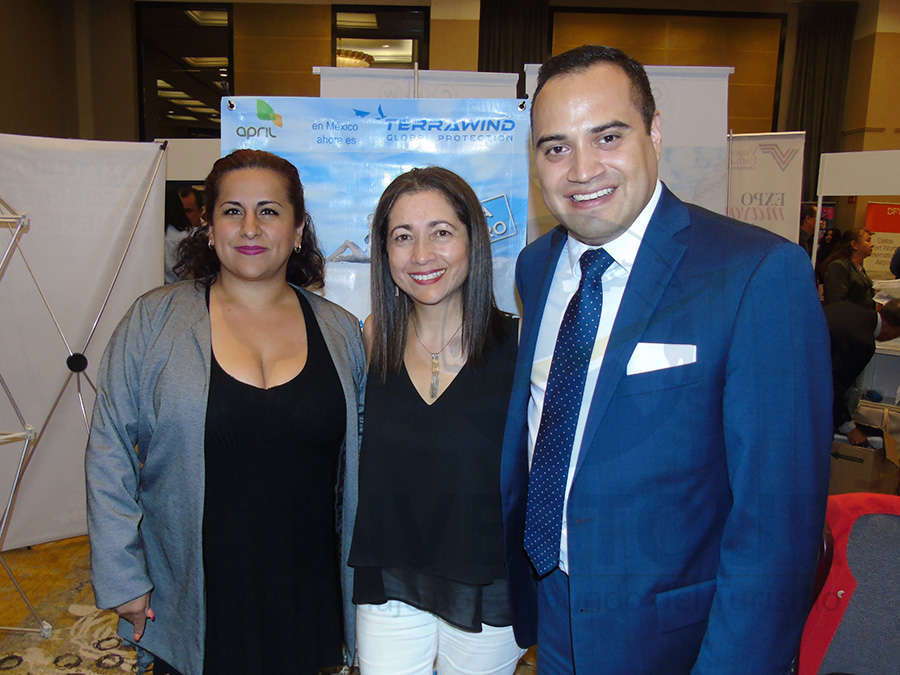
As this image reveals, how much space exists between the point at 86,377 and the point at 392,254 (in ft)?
7.88

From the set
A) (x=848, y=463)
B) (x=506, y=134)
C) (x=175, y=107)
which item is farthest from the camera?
(x=175, y=107)

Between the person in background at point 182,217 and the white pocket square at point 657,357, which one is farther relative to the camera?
the person in background at point 182,217

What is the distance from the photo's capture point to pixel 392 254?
67.2 inches

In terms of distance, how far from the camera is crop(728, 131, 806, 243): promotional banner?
5215mm

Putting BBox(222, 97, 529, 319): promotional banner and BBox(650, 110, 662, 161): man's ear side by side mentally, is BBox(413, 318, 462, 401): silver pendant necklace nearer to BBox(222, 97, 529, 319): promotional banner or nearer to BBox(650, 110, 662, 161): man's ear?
BBox(650, 110, 662, 161): man's ear

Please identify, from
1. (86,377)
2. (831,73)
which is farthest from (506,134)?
(831,73)

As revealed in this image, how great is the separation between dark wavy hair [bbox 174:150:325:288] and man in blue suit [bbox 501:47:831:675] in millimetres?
853

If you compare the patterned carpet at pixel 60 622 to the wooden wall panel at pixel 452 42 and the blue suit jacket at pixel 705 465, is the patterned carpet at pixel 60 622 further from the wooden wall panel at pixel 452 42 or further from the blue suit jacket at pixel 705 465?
the wooden wall panel at pixel 452 42

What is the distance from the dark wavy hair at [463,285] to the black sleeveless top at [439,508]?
13cm

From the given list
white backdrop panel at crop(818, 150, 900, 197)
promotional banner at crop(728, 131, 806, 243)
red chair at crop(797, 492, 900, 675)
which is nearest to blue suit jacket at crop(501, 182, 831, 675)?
red chair at crop(797, 492, 900, 675)

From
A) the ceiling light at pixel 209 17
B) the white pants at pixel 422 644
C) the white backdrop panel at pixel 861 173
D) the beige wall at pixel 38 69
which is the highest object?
the ceiling light at pixel 209 17

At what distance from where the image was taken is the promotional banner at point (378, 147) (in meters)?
2.64

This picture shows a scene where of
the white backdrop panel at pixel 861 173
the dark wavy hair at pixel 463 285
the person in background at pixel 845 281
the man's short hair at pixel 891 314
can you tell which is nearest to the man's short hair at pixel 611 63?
the dark wavy hair at pixel 463 285

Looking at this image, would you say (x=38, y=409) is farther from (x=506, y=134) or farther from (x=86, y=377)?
(x=506, y=134)
